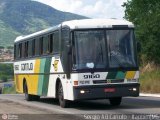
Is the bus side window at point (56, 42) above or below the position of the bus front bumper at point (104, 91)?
above

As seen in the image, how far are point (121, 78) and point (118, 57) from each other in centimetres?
74

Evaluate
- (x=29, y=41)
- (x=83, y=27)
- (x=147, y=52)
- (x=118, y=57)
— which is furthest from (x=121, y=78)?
(x=147, y=52)

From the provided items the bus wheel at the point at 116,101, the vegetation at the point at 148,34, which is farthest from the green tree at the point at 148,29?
the bus wheel at the point at 116,101

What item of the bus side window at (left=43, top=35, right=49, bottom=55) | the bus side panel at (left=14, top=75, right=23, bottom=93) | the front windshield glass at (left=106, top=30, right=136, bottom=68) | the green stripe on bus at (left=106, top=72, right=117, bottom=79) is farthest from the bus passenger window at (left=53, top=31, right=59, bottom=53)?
the bus side panel at (left=14, top=75, right=23, bottom=93)

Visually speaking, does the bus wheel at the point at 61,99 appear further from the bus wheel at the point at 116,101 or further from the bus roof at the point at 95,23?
the bus roof at the point at 95,23

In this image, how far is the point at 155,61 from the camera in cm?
5950

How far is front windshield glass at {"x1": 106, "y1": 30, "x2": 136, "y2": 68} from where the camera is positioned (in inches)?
797

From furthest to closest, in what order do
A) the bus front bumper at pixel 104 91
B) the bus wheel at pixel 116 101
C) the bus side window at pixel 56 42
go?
1. the bus wheel at pixel 116 101
2. the bus side window at pixel 56 42
3. the bus front bumper at pixel 104 91

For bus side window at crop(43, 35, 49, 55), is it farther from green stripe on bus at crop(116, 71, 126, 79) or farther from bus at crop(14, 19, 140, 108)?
green stripe on bus at crop(116, 71, 126, 79)

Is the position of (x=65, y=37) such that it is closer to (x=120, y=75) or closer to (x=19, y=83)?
(x=120, y=75)

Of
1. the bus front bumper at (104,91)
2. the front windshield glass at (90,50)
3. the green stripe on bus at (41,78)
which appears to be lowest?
the bus front bumper at (104,91)

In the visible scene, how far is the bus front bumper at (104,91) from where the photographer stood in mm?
19922

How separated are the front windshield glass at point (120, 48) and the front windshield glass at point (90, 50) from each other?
25 cm

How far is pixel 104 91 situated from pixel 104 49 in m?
1.46
